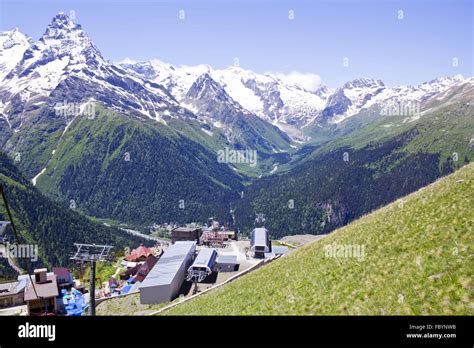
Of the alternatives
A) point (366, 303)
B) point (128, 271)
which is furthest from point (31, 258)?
point (366, 303)

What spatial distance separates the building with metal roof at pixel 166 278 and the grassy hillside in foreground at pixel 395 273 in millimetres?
22033

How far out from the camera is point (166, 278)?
56656mm

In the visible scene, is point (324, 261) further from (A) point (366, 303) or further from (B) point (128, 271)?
(B) point (128, 271)

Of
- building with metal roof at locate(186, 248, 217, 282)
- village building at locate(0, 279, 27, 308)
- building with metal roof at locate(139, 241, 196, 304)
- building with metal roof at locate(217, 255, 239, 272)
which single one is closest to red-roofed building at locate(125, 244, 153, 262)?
building with metal roof at locate(139, 241, 196, 304)

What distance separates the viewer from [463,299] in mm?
16000

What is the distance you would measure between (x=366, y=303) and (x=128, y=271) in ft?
256

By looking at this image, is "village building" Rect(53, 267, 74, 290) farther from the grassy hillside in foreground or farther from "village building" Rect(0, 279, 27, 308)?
the grassy hillside in foreground

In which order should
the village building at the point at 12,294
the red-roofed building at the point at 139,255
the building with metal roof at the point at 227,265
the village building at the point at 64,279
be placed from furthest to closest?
the red-roofed building at the point at 139,255 → the village building at the point at 64,279 → the building with metal roof at the point at 227,265 → the village building at the point at 12,294

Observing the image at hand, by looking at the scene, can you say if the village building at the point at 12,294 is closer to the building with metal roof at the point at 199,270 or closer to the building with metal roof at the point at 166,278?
the building with metal roof at the point at 166,278

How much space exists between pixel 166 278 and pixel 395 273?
4280 cm

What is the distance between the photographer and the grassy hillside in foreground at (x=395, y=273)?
17383mm

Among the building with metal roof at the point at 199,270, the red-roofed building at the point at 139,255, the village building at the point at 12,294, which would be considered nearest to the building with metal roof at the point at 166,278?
the building with metal roof at the point at 199,270

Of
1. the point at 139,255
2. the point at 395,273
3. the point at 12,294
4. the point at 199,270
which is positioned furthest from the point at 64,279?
the point at 395,273
